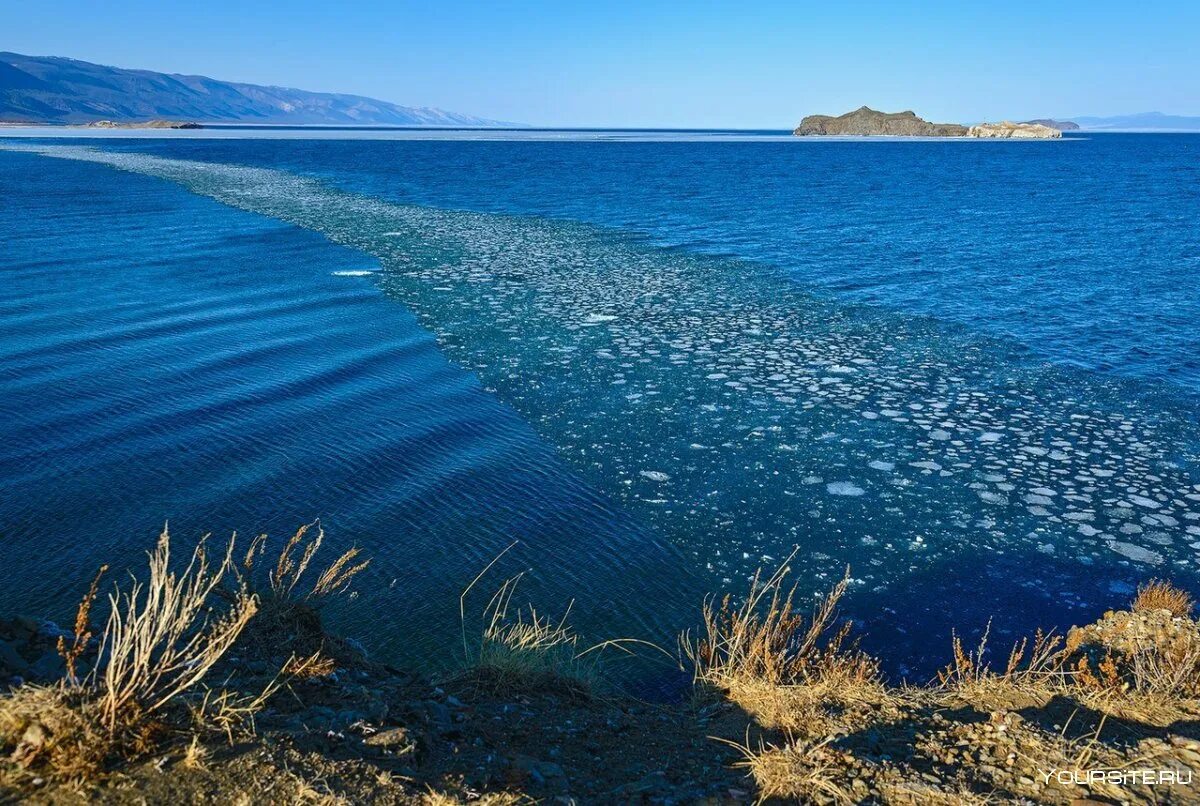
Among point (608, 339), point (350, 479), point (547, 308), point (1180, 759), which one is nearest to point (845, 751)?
point (1180, 759)

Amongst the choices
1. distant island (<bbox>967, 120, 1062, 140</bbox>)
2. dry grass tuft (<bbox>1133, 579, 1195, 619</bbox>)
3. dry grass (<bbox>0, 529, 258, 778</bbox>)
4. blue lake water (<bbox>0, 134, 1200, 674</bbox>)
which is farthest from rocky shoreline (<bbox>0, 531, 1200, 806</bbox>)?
distant island (<bbox>967, 120, 1062, 140</bbox>)

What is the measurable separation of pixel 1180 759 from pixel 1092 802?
2.44 ft

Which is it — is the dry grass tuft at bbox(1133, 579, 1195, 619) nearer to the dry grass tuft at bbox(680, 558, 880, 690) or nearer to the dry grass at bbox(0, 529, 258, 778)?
the dry grass tuft at bbox(680, 558, 880, 690)

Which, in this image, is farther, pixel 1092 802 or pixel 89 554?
pixel 89 554

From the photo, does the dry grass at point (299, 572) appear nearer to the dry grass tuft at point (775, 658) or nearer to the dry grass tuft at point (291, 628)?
the dry grass tuft at point (291, 628)

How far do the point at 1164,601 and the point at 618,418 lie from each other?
5782 millimetres

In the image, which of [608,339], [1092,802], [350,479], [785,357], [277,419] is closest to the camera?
[1092,802]

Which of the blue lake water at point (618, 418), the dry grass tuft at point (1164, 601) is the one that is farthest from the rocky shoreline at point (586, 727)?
the blue lake water at point (618, 418)

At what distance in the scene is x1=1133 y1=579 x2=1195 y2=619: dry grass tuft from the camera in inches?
219

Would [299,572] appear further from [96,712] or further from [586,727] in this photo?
[586,727]

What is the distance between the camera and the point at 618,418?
9.73 metres

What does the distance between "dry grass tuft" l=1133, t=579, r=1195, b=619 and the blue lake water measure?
37 centimetres

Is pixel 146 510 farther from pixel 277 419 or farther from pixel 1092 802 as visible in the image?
pixel 1092 802

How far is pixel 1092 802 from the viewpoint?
3.45m
